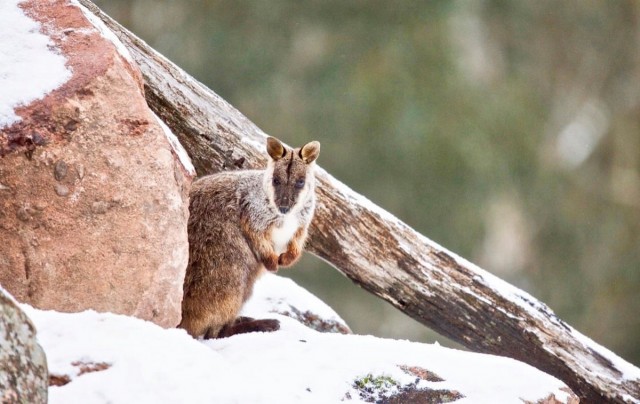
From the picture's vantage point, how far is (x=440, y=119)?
15617mm

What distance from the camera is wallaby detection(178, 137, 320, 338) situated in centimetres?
488

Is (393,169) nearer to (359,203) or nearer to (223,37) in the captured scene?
Result: (223,37)

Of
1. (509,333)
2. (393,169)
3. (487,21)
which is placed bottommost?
(393,169)

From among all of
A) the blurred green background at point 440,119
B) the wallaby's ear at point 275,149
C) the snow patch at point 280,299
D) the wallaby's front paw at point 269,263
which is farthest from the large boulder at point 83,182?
the blurred green background at point 440,119

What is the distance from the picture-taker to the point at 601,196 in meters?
17.2

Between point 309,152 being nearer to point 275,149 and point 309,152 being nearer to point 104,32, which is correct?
point 275,149

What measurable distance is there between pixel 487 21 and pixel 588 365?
1182cm

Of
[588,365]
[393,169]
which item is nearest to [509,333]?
[588,365]

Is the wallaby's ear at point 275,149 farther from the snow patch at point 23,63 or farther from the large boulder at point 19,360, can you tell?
the large boulder at point 19,360

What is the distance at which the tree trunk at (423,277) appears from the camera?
570 centimetres

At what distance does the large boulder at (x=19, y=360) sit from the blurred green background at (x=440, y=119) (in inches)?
455

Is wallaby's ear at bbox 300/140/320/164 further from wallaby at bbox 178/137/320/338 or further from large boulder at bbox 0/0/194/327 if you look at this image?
large boulder at bbox 0/0/194/327

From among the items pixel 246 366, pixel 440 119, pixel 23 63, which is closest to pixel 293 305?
pixel 246 366

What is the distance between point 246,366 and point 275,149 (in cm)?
151
